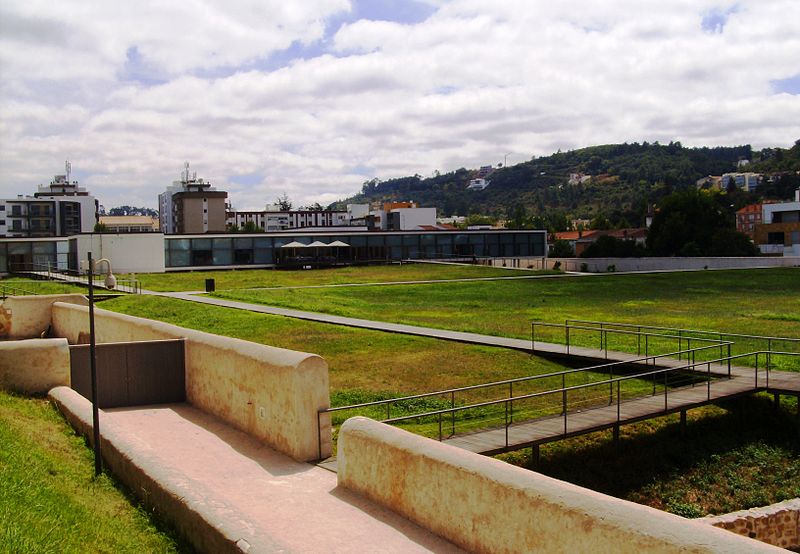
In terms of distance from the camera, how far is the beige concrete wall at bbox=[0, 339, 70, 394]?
58.9 feet

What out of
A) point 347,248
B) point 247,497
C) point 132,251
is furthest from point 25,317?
point 347,248

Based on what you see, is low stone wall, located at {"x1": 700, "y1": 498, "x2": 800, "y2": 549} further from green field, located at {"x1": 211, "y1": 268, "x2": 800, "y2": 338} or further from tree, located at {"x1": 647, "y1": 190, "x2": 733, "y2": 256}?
tree, located at {"x1": 647, "y1": 190, "x2": 733, "y2": 256}

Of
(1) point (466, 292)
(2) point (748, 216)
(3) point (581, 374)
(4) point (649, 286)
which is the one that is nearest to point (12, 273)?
(1) point (466, 292)

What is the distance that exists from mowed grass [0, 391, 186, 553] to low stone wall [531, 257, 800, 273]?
64403 mm

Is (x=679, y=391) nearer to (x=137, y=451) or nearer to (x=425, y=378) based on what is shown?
(x=425, y=378)

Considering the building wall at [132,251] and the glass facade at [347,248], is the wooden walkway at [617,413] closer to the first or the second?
the building wall at [132,251]

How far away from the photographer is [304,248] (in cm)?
7488

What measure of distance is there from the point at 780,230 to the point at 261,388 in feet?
301

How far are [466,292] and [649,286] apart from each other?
13.4 meters

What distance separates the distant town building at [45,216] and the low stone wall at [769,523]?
112236 mm

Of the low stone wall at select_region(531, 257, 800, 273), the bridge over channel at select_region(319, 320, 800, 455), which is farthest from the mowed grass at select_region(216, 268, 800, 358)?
the low stone wall at select_region(531, 257, 800, 273)

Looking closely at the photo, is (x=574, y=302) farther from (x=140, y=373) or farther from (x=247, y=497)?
(x=247, y=497)

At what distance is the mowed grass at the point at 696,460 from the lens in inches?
634

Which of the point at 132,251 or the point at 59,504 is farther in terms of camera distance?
the point at 132,251
